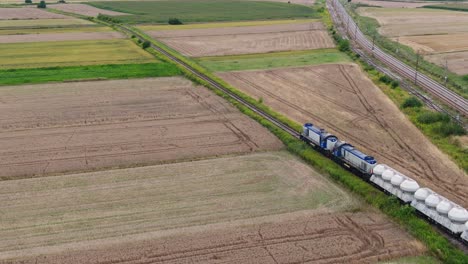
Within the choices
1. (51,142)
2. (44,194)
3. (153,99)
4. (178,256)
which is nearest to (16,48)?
(153,99)

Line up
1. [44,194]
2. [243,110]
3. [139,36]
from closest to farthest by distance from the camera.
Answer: [44,194], [243,110], [139,36]

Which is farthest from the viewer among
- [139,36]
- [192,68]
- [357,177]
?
[139,36]

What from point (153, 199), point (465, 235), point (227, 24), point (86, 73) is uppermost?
point (227, 24)

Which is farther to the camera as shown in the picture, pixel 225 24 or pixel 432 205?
pixel 225 24

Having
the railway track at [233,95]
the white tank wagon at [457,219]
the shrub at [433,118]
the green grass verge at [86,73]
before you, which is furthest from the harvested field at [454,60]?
the white tank wagon at [457,219]

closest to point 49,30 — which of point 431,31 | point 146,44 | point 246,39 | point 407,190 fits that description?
point 146,44

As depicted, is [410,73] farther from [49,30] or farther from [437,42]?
[49,30]

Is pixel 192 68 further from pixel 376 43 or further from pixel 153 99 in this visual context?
pixel 376 43
